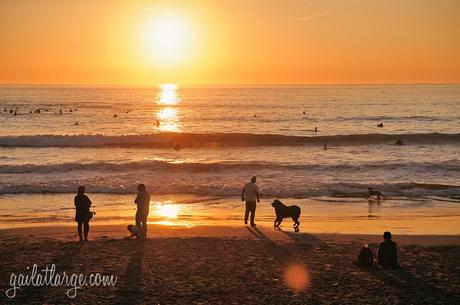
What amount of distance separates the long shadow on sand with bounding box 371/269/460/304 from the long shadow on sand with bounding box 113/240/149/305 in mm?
4624

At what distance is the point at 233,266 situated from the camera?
1194 cm

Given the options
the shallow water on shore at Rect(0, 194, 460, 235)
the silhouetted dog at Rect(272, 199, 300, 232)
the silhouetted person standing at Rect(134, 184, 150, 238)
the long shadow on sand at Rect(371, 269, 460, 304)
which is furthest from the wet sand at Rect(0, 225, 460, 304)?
the shallow water on shore at Rect(0, 194, 460, 235)

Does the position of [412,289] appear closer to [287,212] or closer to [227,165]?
[287,212]

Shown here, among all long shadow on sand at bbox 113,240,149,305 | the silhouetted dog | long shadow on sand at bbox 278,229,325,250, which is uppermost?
the silhouetted dog

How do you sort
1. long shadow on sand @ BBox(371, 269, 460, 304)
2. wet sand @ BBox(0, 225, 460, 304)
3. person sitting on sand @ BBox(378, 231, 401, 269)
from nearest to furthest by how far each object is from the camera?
long shadow on sand @ BBox(371, 269, 460, 304), wet sand @ BBox(0, 225, 460, 304), person sitting on sand @ BBox(378, 231, 401, 269)

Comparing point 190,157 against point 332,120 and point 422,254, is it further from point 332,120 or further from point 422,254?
point 332,120

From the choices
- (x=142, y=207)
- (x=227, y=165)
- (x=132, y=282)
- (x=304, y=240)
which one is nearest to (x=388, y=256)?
(x=304, y=240)

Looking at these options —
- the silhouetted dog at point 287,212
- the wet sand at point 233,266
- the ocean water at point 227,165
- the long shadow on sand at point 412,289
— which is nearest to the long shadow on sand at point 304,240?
the wet sand at point 233,266

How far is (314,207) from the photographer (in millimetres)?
21312

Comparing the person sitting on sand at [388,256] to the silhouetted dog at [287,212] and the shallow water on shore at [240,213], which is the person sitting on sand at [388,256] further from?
the silhouetted dog at [287,212]

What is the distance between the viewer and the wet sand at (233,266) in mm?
9859

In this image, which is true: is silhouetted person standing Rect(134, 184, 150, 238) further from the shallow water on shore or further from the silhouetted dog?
the silhouetted dog

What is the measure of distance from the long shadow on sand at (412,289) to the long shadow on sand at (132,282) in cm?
462

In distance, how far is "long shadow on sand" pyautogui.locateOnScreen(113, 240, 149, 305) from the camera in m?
9.69
